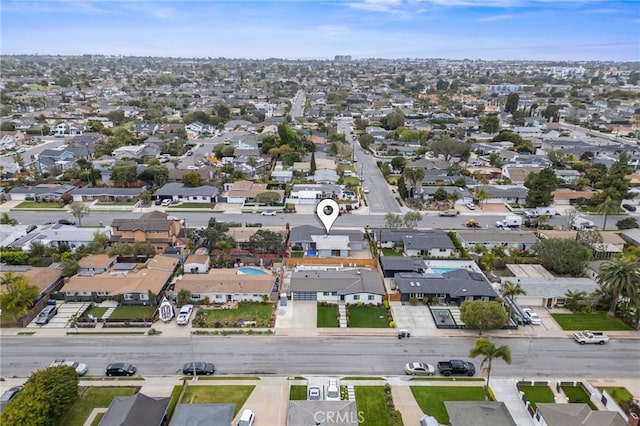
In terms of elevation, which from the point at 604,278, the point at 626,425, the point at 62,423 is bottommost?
the point at 62,423

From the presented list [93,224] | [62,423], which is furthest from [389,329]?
[93,224]

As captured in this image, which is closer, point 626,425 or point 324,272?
point 626,425

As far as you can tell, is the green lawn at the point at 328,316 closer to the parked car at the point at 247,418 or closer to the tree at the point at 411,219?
the parked car at the point at 247,418

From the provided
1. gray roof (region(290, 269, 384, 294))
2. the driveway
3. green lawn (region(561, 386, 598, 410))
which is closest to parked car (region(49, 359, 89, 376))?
gray roof (region(290, 269, 384, 294))

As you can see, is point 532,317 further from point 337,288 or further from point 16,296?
point 16,296

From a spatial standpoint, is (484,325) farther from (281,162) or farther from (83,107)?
(83,107)

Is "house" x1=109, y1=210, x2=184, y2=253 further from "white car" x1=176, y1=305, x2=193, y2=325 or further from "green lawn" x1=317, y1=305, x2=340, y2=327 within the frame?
"green lawn" x1=317, y1=305, x2=340, y2=327
